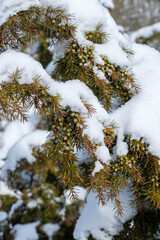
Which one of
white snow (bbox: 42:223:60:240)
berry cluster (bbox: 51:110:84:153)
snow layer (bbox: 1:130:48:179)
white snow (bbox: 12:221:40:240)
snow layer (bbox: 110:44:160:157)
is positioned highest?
berry cluster (bbox: 51:110:84:153)

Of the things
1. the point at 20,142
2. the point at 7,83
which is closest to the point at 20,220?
the point at 20,142

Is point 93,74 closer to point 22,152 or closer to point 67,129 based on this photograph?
point 67,129

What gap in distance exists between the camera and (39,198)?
2070mm

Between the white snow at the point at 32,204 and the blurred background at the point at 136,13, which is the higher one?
the blurred background at the point at 136,13

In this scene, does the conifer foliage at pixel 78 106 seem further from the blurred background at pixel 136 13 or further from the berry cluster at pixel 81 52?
the blurred background at pixel 136 13

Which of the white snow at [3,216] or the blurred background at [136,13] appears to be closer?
the white snow at [3,216]

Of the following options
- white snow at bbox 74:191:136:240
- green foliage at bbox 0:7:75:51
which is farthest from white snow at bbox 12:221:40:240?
green foliage at bbox 0:7:75:51

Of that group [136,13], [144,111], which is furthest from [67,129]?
[136,13]

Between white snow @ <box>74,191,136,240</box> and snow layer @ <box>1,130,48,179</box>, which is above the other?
white snow @ <box>74,191,136,240</box>

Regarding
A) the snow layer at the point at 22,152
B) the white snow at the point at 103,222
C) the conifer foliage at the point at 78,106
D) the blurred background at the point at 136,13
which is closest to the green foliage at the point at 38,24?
the conifer foliage at the point at 78,106

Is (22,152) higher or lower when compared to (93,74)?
lower

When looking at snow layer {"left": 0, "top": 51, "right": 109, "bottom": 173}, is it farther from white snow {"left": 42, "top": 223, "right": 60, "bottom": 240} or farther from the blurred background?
the blurred background

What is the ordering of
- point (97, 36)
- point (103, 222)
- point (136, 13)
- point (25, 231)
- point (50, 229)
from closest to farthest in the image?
1. point (97, 36)
2. point (103, 222)
3. point (25, 231)
4. point (50, 229)
5. point (136, 13)

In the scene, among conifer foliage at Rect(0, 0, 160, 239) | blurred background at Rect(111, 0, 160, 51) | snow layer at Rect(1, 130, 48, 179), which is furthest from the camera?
blurred background at Rect(111, 0, 160, 51)
